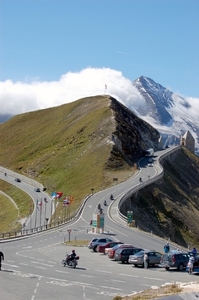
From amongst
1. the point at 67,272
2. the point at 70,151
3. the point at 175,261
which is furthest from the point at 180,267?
the point at 70,151

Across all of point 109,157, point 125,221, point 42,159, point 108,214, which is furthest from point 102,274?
point 42,159

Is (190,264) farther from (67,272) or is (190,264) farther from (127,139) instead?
(127,139)

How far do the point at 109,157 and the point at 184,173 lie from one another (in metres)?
30.4

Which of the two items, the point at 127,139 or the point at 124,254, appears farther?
the point at 127,139

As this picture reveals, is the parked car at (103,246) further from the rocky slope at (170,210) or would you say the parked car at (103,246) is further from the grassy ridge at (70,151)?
the grassy ridge at (70,151)

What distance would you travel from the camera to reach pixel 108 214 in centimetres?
8019

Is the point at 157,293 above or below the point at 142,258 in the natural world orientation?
below

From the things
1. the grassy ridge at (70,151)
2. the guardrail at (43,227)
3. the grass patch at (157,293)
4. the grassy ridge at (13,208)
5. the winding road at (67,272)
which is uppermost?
the grassy ridge at (70,151)

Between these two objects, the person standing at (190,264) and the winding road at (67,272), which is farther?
the person standing at (190,264)

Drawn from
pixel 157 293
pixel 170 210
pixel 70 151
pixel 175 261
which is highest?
pixel 70 151

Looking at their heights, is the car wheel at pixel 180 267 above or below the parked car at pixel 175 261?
below

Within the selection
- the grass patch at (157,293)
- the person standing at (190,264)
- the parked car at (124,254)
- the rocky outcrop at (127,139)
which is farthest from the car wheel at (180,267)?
the rocky outcrop at (127,139)

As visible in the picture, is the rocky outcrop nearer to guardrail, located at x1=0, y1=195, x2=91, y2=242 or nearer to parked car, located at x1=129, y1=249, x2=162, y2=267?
guardrail, located at x1=0, y1=195, x2=91, y2=242

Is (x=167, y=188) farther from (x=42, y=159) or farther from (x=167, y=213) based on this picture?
(x=42, y=159)
